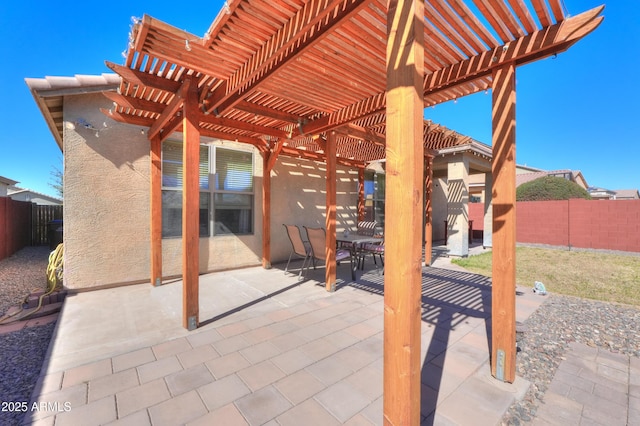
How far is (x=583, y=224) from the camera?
8883 mm

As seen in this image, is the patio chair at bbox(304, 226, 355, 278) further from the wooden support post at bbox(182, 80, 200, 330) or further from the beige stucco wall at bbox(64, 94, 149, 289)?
the beige stucco wall at bbox(64, 94, 149, 289)

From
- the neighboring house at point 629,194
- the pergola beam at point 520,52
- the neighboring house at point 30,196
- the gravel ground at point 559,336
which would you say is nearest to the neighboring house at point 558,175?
the neighboring house at point 629,194

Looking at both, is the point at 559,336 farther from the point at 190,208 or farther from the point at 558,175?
the point at 558,175

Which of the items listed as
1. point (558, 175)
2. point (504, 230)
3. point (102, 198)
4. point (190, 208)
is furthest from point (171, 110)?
point (558, 175)

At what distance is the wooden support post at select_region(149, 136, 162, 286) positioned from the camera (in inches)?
175

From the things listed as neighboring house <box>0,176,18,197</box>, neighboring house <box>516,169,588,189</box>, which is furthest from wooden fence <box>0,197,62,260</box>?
neighboring house <box>516,169,588,189</box>

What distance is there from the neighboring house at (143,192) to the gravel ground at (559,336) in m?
3.28

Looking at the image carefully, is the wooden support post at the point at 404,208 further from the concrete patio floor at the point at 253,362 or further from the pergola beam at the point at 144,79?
the pergola beam at the point at 144,79

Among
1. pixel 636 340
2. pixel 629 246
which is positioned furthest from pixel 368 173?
pixel 629 246

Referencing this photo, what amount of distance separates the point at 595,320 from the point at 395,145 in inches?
158

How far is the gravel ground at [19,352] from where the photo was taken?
189 centimetres

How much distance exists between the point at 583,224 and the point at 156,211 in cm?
1264

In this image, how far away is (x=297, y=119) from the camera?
4.24m

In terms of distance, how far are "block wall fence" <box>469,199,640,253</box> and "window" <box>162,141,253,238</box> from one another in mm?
10452
